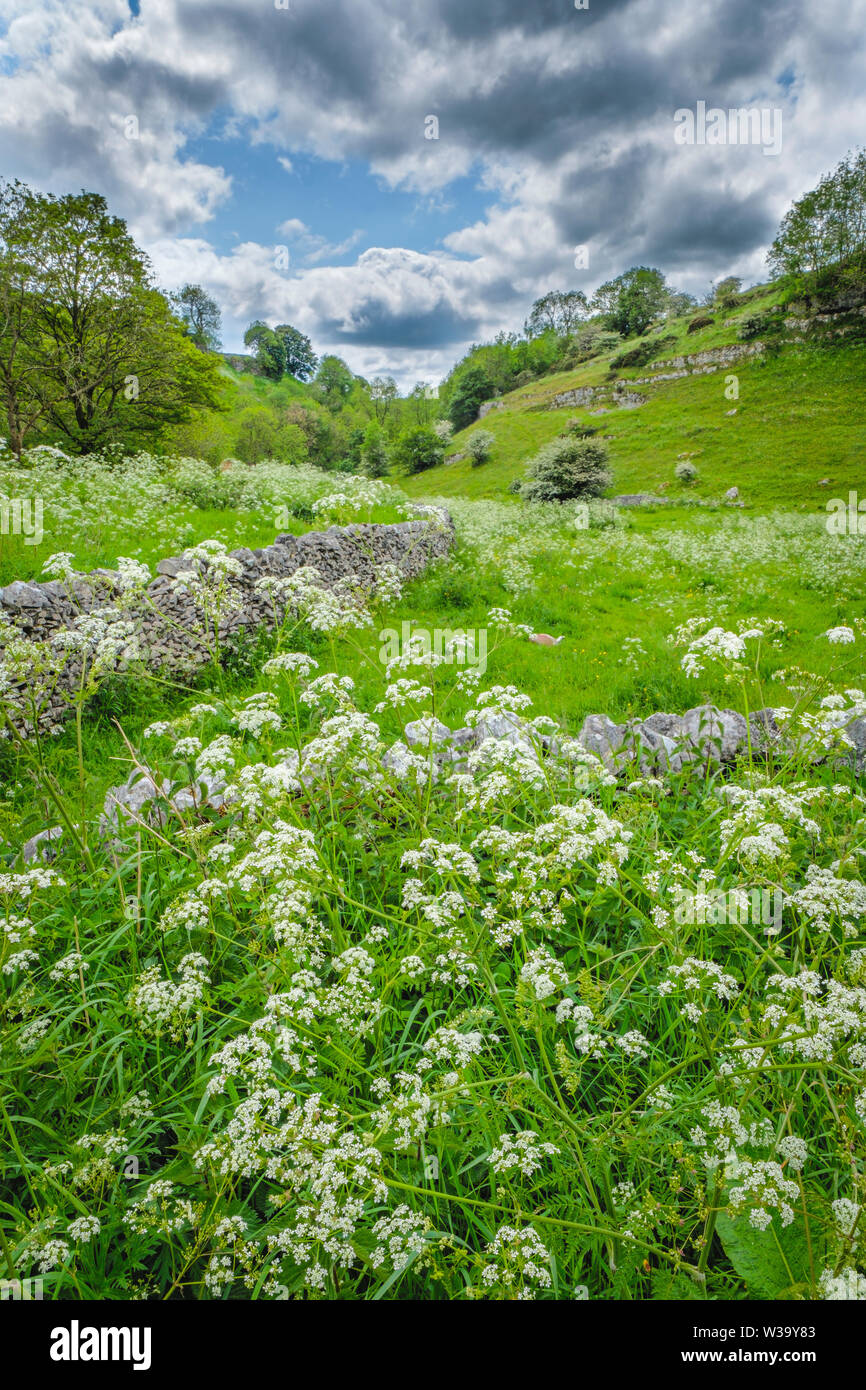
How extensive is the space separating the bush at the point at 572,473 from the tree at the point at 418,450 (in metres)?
29.5

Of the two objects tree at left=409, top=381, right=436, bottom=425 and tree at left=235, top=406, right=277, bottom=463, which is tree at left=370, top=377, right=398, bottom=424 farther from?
tree at left=235, top=406, right=277, bottom=463

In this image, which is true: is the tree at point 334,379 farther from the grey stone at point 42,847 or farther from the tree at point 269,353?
the grey stone at point 42,847

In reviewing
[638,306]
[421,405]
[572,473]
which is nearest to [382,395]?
[421,405]

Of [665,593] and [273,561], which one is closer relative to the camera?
[273,561]

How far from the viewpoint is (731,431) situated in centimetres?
4144

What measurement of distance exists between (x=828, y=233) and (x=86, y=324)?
204ft

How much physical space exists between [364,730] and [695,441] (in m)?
48.2

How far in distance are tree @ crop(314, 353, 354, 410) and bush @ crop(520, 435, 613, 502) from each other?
283ft

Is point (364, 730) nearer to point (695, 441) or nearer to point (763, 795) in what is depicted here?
point (763, 795)

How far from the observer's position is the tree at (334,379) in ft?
346
